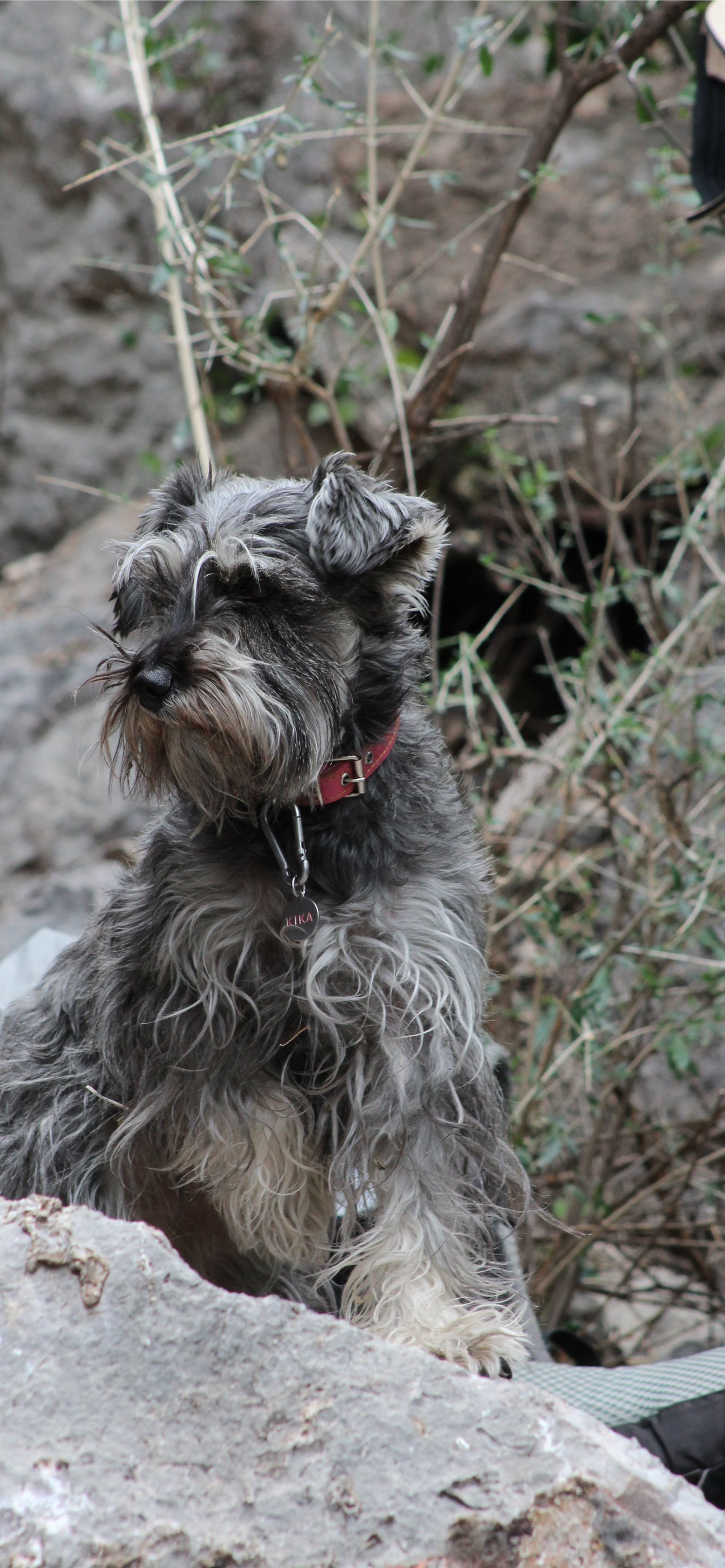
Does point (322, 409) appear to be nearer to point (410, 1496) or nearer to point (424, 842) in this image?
point (424, 842)

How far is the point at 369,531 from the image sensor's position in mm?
2412

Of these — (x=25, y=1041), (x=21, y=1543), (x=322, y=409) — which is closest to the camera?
(x=21, y=1543)

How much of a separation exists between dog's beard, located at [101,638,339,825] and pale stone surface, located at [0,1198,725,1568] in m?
0.88

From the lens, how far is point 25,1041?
3098 millimetres

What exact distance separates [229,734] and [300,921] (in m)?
0.39

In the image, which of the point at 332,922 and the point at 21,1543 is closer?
the point at 21,1543

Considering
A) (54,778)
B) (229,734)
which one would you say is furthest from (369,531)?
(54,778)

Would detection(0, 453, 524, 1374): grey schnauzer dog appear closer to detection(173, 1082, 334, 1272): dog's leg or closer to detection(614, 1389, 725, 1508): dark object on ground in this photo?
detection(173, 1082, 334, 1272): dog's leg

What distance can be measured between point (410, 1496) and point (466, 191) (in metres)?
5.62

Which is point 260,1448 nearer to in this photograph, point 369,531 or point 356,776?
point 356,776

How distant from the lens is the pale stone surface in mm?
1565

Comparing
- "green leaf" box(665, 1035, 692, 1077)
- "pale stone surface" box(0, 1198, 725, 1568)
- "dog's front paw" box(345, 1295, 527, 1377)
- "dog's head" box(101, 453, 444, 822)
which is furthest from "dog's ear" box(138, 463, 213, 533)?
"green leaf" box(665, 1035, 692, 1077)

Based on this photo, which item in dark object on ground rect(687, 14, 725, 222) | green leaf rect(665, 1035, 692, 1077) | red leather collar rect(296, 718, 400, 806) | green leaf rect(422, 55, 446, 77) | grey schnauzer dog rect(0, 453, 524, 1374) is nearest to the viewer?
grey schnauzer dog rect(0, 453, 524, 1374)

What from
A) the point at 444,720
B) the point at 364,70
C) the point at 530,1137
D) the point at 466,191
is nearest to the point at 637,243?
the point at 466,191
